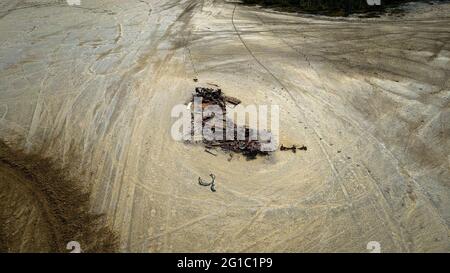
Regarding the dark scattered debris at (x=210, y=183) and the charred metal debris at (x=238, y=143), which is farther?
the charred metal debris at (x=238, y=143)

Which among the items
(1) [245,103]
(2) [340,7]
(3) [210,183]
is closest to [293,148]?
(1) [245,103]

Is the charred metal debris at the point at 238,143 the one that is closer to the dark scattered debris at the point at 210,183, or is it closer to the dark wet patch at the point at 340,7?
the dark scattered debris at the point at 210,183

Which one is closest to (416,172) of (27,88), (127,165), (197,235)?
(197,235)

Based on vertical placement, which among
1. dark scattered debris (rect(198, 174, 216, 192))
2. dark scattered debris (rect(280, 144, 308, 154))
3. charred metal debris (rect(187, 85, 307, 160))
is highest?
charred metal debris (rect(187, 85, 307, 160))

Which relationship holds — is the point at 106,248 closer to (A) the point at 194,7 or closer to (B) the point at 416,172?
(B) the point at 416,172

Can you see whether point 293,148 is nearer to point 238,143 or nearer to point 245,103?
point 238,143

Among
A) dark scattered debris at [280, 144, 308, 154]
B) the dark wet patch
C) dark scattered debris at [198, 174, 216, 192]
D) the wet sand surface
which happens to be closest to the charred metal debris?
dark scattered debris at [280, 144, 308, 154]

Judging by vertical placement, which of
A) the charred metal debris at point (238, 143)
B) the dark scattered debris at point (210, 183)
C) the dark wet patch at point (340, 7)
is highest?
the dark wet patch at point (340, 7)

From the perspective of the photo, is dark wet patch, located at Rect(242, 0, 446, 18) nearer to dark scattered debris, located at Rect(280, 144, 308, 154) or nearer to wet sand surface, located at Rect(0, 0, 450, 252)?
wet sand surface, located at Rect(0, 0, 450, 252)

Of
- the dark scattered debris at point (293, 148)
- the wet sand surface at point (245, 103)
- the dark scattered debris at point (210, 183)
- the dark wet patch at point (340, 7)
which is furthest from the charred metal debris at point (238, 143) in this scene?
the dark wet patch at point (340, 7)
